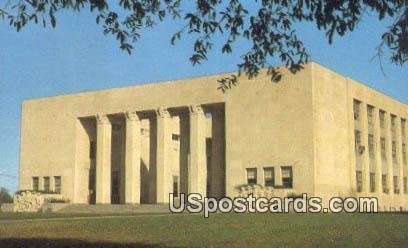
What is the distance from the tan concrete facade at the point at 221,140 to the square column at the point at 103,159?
0.38 ft

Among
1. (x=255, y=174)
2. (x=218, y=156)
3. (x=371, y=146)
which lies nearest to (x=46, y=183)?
(x=218, y=156)

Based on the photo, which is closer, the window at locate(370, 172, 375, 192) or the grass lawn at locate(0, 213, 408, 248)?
the grass lawn at locate(0, 213, 408, 248)

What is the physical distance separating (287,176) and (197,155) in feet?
30.4

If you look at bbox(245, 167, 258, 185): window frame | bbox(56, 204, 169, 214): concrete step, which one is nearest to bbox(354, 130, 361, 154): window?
bbox(245, 167, 258, 185): window frame

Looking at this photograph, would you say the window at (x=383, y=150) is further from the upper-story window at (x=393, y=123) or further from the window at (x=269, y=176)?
the window at (x=269, y=176)

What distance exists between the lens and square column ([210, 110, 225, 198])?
215ft

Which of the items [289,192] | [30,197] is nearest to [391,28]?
[289,192]

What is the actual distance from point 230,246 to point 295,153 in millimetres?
40562

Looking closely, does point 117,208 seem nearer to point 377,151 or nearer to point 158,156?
point 158,156

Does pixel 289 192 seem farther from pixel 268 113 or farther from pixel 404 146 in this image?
pixel 404 146

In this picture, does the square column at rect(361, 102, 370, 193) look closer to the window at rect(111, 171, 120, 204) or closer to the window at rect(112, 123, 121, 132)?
the window at rect(111, 171, 120, 204)

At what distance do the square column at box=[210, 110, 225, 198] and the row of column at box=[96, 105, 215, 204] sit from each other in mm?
2673

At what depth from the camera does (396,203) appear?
70375mm

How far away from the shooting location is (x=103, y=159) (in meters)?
69.6
